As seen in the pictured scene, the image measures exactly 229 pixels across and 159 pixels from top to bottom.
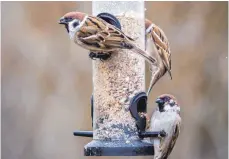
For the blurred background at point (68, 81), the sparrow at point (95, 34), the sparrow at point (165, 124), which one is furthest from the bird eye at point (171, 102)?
the blurred background at point (68, 81)

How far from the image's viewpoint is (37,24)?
8.34 metres

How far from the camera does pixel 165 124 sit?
17.0ft

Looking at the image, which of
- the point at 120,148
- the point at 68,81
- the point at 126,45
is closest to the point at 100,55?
the point at 126,45

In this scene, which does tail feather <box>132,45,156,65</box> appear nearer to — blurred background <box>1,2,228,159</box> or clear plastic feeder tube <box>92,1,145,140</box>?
clear plastic feeder tube <box>92,1,145,140</box>

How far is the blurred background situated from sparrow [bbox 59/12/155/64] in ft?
10.3

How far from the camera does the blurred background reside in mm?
8172

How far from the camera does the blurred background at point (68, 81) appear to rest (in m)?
8.17

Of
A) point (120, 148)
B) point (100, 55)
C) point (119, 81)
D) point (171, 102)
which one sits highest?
point (100, 55)

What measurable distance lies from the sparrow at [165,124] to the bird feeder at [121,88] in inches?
2.5

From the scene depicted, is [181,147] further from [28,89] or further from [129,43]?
[129,43]

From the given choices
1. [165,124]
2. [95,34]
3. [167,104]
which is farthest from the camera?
[167,104]

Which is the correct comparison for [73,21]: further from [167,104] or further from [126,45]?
[167,104]

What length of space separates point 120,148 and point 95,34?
53 cm

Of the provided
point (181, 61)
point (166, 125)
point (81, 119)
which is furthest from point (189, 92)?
point (166, 125)
